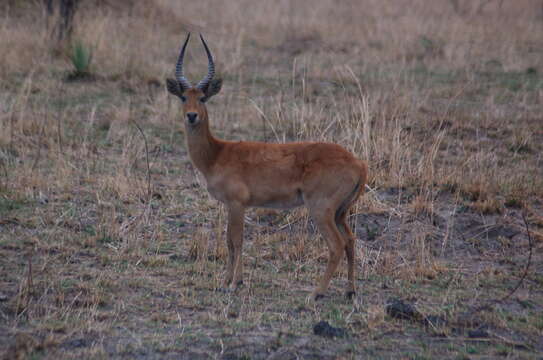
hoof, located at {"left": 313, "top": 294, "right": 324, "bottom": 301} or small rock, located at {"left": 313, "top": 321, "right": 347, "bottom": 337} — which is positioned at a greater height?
small rock, located at {"left": 313, "top": 321, "right": 347, "bottom": 337}

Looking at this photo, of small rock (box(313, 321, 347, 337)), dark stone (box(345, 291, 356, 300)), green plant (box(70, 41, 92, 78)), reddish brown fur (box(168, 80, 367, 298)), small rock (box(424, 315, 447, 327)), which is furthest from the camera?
green plant (box(70, 41, 92, 78))

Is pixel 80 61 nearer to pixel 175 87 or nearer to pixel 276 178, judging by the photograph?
pixel 175 87

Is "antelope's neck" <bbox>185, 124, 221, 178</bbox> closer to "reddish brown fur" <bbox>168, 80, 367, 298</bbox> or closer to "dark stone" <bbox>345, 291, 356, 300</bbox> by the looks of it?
"reddish brown fur" <bbox>168, 80, 367, 298</bbox>

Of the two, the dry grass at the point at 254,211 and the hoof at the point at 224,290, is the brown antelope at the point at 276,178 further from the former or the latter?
the dry grass at the point at 254,211

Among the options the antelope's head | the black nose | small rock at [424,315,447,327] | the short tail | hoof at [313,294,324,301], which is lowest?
hoof at [313,294,324,301]

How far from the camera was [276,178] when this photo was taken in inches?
261

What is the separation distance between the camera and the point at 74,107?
1203cm

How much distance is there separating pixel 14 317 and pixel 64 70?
8441 millimetres

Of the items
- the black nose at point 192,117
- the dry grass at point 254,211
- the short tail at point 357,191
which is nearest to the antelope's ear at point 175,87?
the black nose at point 192,117

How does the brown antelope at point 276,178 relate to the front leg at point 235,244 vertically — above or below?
above

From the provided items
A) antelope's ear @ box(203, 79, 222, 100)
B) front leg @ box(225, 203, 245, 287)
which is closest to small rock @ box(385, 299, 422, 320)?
front leg @ box(225, 203, 245, 287)

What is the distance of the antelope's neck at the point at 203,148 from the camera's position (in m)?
6.95

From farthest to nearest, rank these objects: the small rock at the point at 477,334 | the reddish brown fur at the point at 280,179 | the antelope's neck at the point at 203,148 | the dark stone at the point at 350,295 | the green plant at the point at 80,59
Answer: the green plant at the point at 80,59 < the antelope's neck at the point at 203,148 < the dark stone at the point at 350,295 < the reddish brown fur at the point at 280,179 < the small rock at the point at 477,334

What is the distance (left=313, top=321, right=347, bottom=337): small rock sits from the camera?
5773mm
